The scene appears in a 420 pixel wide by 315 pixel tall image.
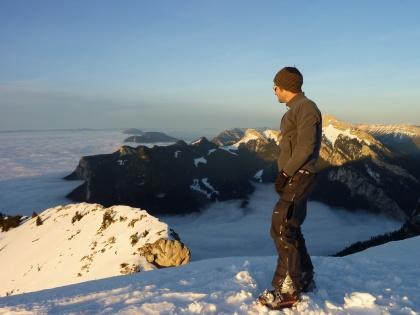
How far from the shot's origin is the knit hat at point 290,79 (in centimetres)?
650

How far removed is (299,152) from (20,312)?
6630mm

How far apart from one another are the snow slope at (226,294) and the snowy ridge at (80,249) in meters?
24.6

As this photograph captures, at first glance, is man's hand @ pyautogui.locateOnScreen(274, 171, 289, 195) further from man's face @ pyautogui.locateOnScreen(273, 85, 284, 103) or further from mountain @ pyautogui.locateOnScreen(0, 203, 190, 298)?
mountain @ pyautogui.locateOnScreen(0, 203, 190, 298)

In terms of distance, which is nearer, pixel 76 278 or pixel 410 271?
pixel 410 271

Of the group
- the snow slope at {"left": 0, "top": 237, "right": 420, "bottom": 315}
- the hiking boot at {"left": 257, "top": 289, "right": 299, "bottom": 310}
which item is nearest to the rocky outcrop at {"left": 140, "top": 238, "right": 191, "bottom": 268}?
the snow slope at {"left": 0, "top": 237, "right": 420, "bottom": 315}

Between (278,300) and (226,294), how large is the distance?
121 centimetres

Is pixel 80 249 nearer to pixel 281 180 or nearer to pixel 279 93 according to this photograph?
pixel 281 180

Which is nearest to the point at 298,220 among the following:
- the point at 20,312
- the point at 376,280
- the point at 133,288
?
the point at 376,280

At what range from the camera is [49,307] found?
7.03 meters

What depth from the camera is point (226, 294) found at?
6941mm

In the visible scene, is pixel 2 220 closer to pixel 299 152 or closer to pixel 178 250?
pixel 178 250

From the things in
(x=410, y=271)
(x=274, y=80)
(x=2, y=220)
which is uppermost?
(x=274, y=80)

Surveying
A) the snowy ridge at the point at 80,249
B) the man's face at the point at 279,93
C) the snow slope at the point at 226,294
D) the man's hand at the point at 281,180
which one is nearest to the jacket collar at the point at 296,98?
the man's face at the point at 279,93

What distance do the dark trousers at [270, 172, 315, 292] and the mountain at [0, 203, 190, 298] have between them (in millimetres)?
28033
